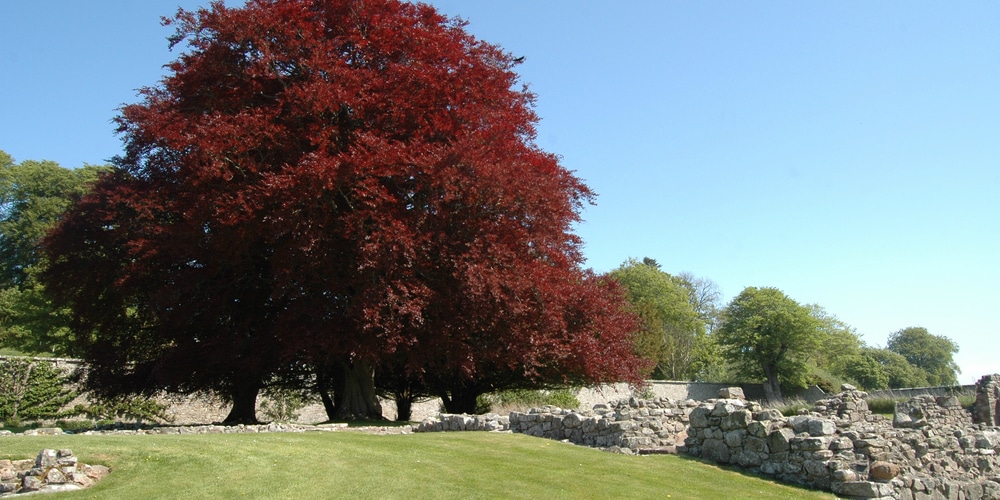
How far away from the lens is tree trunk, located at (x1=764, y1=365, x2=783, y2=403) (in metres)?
51.4

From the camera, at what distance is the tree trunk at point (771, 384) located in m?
51.4

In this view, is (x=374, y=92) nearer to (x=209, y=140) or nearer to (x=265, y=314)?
(x=209, y=140)

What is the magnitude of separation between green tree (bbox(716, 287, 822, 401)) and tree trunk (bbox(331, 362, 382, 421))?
125ft

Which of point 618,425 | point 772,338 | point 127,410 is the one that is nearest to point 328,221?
point 618,425

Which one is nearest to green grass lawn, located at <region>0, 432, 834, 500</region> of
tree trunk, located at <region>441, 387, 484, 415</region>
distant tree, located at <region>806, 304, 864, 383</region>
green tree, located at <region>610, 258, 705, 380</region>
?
tree trunk, located at <region>441, 387, 484, 415</region>

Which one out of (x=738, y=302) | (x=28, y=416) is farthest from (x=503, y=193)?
(x=738, y=302)

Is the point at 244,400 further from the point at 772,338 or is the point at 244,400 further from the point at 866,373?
the point at 866,373

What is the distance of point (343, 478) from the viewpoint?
399 inches

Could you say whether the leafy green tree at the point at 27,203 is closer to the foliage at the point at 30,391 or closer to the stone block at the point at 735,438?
the foliage at the point at 30,391

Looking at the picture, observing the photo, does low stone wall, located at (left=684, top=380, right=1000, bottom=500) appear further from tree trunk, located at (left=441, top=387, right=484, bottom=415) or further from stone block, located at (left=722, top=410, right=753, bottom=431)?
tree trunk, located at (left=441, top=387, right=484, bottom=415)

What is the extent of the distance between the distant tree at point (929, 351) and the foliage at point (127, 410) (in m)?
91.4

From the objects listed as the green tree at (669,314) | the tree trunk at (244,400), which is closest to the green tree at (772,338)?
the green tree at (669,314)

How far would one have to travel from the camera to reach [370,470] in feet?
35.1

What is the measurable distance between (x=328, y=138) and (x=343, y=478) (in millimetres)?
10222
